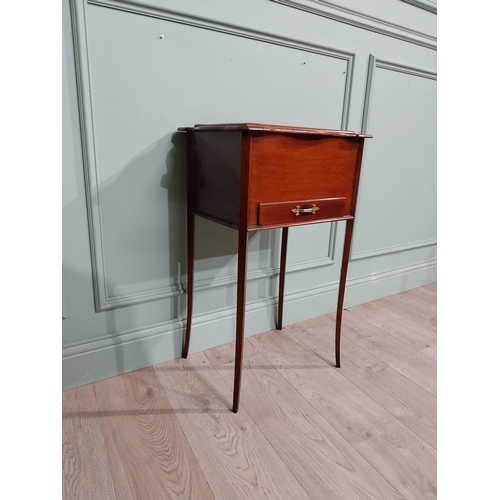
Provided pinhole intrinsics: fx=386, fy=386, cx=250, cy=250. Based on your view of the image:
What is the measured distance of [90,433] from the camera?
100 centimetres

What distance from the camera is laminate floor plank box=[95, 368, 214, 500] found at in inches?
33.6

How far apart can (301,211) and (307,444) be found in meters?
0.60

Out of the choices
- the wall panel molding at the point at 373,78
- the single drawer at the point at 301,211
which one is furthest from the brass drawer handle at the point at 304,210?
the wall panel molding at the point at 373,78

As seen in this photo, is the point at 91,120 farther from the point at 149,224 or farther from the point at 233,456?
the point at 233,456

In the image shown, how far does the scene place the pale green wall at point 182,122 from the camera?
105 centimetres

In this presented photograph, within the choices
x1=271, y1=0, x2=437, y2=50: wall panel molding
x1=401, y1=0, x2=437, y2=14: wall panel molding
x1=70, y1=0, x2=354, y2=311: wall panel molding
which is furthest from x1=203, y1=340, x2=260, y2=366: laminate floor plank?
x1=401, y1=0, x2=437, y2=14: wall panel molding

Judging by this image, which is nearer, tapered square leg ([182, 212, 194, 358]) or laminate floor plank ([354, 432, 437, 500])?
laminate floor plank ([354, 432, 437, 500])

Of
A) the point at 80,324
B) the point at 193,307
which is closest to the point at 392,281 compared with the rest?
the point at 193,307

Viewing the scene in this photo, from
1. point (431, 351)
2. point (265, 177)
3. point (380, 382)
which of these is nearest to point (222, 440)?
point (380, 382)

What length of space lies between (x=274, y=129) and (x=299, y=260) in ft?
2.48

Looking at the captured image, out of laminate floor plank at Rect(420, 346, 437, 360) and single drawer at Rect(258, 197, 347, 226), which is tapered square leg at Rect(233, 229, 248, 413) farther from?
laminate floor plank at Rect(420, 346, 437, 360)

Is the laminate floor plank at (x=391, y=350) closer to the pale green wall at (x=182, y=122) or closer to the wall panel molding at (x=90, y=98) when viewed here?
the pale green wall at (x=182, y=122)

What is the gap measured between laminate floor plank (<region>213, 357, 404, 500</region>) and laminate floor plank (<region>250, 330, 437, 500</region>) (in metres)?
0.03

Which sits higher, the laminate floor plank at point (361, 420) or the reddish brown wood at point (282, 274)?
the reddish brown wood at point (282, 274)
